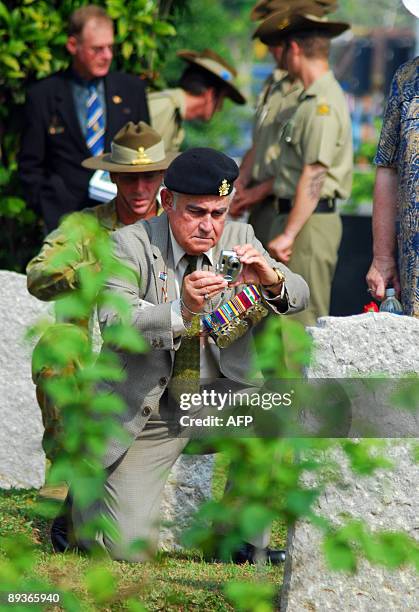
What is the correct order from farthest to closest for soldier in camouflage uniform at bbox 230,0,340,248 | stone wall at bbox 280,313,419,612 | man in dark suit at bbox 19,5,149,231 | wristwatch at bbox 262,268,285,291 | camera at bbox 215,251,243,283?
soldier in camouflage uniform at bbox 230,0,340,248 < man in dark suit at bbox 19,5,149,231 < wristwatch at bbox 262,268,285,291 < camera at bbox 215,251,243,283 < stone wall at bbox 280,313,419,612

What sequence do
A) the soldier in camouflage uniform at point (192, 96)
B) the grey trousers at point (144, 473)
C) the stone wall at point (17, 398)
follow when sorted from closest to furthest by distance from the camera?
the grey trousers at point (144, 473) → the stone wall at point (17, 398) → the soldier in camouflage uniform at point (192, 96)

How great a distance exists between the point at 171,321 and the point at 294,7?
143 inches

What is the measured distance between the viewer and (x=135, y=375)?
4.82 metres

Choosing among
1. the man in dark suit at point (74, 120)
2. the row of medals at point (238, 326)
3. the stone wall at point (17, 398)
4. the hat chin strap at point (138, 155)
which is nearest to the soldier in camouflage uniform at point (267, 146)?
the man in dark suit at point (74, 120)

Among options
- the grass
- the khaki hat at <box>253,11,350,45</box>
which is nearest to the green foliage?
the grass

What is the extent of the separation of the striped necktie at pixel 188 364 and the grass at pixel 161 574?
30cm

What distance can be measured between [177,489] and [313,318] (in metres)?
2.17

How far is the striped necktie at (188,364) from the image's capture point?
15.9ft

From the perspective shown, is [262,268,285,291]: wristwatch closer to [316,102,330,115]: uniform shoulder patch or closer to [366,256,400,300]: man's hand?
[366,256,400,300]: man's hand

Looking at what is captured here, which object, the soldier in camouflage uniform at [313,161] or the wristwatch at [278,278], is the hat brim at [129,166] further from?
the soldier in camouflage uniform at [313,161]

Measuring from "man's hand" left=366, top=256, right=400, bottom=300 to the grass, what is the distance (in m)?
1.00

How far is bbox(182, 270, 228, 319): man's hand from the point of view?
4344mm

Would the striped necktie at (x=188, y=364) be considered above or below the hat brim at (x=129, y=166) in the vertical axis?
below

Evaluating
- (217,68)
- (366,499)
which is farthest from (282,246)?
(366,499)
